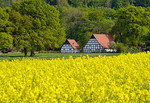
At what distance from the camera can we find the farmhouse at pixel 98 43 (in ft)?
309

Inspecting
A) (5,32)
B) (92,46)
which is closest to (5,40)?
(5,32)

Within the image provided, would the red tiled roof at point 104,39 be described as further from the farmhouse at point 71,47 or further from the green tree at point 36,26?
the green tree at point 36,26

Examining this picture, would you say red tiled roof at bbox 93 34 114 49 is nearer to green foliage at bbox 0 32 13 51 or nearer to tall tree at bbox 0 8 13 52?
tall tree at bbox 0 8 13 52

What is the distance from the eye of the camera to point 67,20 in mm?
116812

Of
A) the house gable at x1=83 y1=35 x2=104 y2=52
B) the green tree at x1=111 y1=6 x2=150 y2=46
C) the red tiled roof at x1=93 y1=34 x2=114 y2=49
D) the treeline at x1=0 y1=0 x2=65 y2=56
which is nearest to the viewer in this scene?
the treeline at x1=0 y1=0 x2=65 y2=56

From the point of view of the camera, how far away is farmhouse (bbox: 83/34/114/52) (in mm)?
94188

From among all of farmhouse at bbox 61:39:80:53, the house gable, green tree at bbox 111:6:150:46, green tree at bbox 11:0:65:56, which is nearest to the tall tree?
green tree at bbox 11:0:65:56

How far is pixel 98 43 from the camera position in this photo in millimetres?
97062

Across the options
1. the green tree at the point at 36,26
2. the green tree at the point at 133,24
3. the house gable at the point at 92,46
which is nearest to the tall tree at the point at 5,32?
the green tree at the point at 36,26

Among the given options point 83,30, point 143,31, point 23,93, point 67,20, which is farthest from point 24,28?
point 67,20

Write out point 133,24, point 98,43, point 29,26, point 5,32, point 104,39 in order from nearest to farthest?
point 5,32 < point 29,26 < point 133,24 < point 104,39 < point 98,43

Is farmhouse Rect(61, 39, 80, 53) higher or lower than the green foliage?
lower

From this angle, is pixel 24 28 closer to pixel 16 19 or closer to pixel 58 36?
pixel 16 19

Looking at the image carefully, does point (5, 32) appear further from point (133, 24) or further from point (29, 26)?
point (133, 24)
